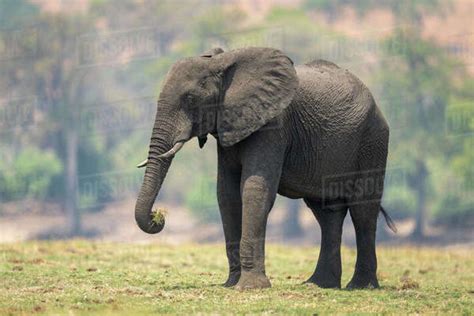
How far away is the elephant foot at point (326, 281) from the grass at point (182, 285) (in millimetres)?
277

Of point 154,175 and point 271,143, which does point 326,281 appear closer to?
point 271,143

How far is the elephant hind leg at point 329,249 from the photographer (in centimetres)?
2116

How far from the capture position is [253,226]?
63.6 ft

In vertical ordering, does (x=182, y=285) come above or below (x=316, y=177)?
below

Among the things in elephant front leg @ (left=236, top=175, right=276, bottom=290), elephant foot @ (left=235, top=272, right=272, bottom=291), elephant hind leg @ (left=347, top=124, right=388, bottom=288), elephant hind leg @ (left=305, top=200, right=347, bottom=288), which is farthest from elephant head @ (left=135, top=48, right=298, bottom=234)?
elephant hind leg @ (left=305, top=200, right=347, bottom=288)

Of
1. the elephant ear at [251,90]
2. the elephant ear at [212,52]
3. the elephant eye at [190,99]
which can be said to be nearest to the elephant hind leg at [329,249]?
the elephant ear at [251,90]

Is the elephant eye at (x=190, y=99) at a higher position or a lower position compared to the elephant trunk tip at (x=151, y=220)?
higher

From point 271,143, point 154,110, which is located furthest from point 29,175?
point 271,143

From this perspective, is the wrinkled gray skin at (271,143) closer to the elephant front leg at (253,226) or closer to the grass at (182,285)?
the elephant front leg at (253,226)

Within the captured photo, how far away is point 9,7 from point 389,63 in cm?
2400

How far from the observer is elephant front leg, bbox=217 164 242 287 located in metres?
20.1

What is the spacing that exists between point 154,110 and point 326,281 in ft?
189

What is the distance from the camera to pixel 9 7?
83625 millimetres

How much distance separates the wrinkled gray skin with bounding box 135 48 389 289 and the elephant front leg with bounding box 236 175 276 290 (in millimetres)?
14
